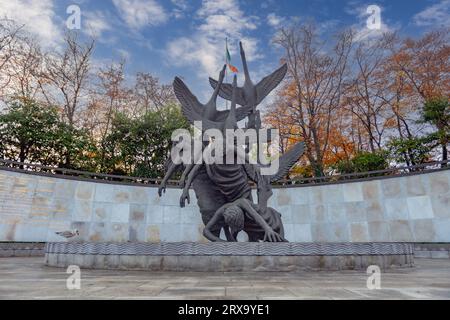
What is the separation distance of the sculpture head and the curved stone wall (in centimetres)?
1028

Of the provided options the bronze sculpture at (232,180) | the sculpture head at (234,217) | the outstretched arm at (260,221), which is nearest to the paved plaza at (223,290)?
the outstretched arm at (260,221)

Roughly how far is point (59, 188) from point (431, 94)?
A: 26562 millimetres

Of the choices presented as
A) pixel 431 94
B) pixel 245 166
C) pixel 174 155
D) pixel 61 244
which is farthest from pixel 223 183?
Result: pixel 431 94

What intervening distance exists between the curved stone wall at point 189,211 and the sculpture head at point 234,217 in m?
10.3

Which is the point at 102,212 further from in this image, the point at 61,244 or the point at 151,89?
the point at 151,89

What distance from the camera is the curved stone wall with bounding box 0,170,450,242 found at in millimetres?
14344

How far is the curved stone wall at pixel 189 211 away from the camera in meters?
14.3

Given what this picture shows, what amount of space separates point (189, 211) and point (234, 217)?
34.8 feet

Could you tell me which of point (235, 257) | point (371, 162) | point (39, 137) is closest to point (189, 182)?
point (235, 257)

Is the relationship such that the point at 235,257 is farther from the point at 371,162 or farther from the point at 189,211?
the point at 371,162

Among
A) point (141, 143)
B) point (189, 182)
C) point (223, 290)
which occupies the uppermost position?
point (141, 143)

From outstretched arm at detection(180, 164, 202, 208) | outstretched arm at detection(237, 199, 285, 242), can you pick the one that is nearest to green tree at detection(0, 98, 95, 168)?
outstretched arm at detection(180, 164, 202, 208)

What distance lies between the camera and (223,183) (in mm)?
9062

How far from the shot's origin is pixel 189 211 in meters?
18.4
